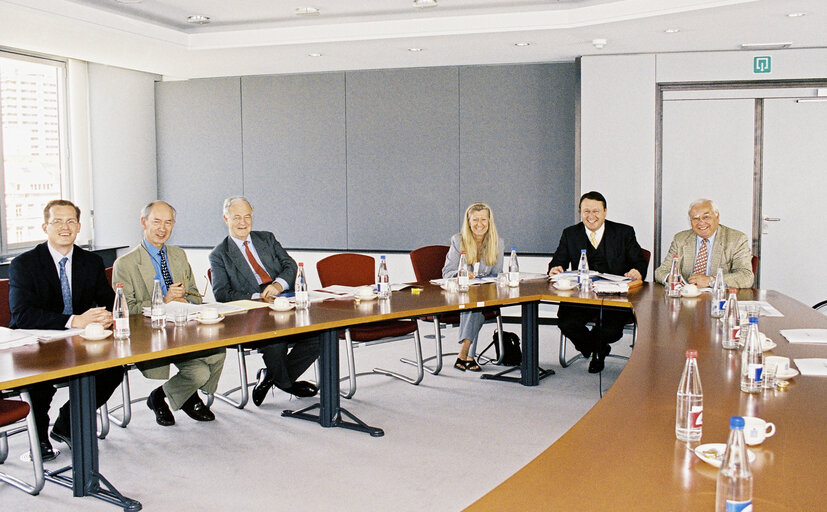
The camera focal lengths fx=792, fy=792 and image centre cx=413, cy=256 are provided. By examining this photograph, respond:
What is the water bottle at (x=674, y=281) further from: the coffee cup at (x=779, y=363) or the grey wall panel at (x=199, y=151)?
the grey wall panel at (x=199, y=151)

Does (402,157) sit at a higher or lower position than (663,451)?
higher

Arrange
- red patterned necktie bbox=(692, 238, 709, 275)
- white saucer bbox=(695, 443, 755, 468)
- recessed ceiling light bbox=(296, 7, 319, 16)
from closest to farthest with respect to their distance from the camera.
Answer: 1. white saucer bbox=(695, 443, 755, 468)
2. red patterned necktie bbox=(692, 238, 709, 275)
3. recessed ceiling light bbox=(296, 7, 319, 16)

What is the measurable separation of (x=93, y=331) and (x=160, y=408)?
138cm

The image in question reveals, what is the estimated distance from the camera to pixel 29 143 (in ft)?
23.1

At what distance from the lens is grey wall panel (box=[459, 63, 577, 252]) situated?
7598mm

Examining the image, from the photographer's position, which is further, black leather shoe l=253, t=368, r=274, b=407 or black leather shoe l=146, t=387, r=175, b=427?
black leather shoe l=253, t=368, r=274, b=407

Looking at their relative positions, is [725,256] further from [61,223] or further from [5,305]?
[5,305]

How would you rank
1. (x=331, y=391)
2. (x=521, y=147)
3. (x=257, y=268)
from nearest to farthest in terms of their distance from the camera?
(x=331, y=391)
(x=257, y=268)
(x=521, y=147)

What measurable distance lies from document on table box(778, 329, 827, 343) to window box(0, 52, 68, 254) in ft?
19.8

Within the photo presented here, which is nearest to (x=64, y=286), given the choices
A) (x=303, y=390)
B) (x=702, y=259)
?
(x=303, y=390)

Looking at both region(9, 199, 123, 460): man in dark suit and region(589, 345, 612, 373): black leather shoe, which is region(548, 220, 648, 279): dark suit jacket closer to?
region(589, 345, 612, 373): black leather shoe

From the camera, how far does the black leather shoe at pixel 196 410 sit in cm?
467

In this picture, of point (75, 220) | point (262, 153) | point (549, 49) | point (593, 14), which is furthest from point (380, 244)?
point (75, 220)

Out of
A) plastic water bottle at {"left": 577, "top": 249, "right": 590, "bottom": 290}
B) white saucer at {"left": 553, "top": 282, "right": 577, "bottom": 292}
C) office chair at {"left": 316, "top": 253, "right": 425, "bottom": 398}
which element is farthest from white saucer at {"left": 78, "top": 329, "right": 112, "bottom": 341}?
plastic water bottle at {"left": 577, "top": 249, "right": 590, "bottom": 290}
